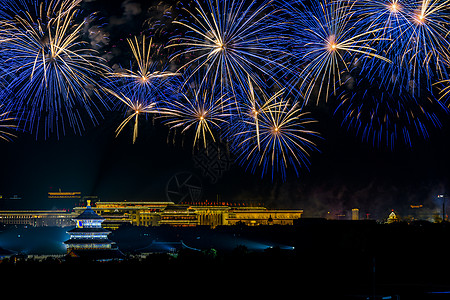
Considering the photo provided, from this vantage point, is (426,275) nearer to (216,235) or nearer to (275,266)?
(275,266)

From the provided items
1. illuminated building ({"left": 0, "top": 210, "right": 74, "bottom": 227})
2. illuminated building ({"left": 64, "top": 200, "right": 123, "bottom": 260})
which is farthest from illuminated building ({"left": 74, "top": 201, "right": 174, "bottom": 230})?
illuminated building ({"left": 64, "top": 200, "right": 123, "bottom": 260})

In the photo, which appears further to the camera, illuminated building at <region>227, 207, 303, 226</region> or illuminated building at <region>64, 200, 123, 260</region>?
illuminated building at <region>227, 207, 303, 226</region>

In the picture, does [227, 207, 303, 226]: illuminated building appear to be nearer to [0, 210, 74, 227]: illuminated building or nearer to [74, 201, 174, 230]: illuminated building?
[74, 201, 174, 230]: illuminated building

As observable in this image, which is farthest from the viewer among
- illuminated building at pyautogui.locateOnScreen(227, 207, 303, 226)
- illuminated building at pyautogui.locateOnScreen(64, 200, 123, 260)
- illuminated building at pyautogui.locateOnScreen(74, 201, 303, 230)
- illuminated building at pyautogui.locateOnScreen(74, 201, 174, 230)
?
illuminated building at pyautogui.locateOnScreen(227, 207, 303, 226)

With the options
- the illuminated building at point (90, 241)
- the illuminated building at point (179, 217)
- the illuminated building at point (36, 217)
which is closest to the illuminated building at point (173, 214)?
the illuminated building at point (179, 217)

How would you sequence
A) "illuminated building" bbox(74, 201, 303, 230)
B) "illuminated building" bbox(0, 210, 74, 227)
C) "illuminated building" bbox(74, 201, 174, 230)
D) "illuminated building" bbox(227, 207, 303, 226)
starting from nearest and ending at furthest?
"illuminated building" bbox(74, 201, 303, 230), "illuminated building" bbox(74, 201, 174, 230), "illuminated building" bbox(227, 207, 303, 226), "illuminated building" bbox(0, 210, 74, 227)

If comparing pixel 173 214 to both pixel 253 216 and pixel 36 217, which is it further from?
pixel 36 217

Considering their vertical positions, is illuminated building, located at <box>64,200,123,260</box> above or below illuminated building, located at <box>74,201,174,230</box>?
below
